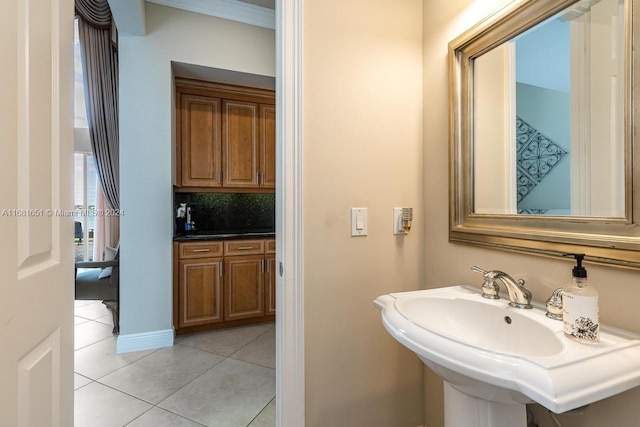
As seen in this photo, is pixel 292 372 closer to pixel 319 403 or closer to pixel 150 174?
pixel 319 403

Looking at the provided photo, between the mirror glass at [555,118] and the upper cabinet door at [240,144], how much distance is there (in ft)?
8.20

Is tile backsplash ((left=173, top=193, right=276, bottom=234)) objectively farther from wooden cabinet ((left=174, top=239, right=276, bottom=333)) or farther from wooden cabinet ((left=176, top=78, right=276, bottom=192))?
wooden cabinet ((left=174, top=239, right=276, bottom=333))

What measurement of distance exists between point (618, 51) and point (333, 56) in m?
0.90

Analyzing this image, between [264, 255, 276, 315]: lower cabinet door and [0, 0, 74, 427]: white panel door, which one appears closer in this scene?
[0, 0, 74, 427]: white panel door

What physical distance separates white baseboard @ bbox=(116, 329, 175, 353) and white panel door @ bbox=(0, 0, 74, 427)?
178 cm

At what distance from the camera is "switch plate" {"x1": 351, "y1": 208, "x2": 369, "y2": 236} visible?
1.29m

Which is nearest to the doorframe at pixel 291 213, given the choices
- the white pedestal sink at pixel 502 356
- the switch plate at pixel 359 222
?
the switch plate at pixel 359 222

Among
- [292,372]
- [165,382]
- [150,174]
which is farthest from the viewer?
[150,174]

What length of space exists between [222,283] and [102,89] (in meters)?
2.35

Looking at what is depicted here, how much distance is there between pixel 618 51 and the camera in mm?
779

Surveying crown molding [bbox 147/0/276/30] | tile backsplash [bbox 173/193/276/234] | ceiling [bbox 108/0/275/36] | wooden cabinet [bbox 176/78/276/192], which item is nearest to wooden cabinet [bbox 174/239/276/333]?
tile backsplash [bbox 173/193/276/234]

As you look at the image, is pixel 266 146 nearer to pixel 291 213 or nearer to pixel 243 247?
pixel 243 247

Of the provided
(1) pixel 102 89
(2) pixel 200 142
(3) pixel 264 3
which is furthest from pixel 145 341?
(3) pixel 264 3

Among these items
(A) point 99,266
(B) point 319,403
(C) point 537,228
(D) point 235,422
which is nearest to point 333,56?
(C) point 537,228
